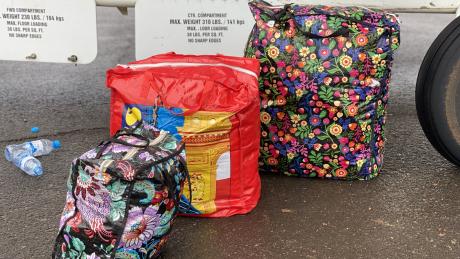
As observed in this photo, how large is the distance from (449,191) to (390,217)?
18.3 inches

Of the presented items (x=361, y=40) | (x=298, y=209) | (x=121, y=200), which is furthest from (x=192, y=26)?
(x=121, y=200)

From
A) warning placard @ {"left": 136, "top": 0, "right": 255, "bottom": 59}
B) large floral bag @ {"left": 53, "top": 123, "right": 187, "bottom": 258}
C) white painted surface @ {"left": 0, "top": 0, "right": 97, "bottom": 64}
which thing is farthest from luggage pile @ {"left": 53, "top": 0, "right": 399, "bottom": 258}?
white painted surface @ {"left": 0, "top": 0, "right": 97, "bottom": 64}

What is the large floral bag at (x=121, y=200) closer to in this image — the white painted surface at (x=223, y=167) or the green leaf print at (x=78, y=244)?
the green leaf print at (x=78, y=244)

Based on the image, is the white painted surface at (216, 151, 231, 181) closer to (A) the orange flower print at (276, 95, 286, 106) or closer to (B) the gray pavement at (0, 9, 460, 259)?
(B) the gray pavement at (0, 9, 460, 259)

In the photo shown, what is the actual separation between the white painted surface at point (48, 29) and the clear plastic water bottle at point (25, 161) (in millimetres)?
641

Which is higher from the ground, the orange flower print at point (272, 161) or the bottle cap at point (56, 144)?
the orange flower print at point (272, 161)

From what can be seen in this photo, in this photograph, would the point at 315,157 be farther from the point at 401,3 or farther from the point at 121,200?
the point at 121,200

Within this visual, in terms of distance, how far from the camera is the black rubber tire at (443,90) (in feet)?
9.75

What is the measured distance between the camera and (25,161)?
10.3ft

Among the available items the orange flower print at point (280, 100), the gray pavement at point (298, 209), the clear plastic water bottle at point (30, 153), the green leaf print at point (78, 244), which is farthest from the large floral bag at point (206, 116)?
the clear plastic water bottle at point (30, 153)

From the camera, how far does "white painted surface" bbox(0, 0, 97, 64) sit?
11.3ft

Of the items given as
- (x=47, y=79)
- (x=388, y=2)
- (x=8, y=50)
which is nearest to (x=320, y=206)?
(x=388, y=2)

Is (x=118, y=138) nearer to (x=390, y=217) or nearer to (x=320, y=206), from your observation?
(x=320, y=206)

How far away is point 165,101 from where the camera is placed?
2523mm
